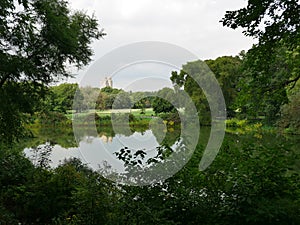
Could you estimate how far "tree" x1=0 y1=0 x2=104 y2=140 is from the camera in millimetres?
6414

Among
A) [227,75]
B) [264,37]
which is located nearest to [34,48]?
[264,37]

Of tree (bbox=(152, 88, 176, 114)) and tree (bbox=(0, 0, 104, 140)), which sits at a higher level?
tree (bbox=(0, 0, 104, 140))

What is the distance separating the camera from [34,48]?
279 inches

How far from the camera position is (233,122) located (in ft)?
87.0

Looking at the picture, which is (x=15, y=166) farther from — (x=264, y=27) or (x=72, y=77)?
(x=264, y=27)

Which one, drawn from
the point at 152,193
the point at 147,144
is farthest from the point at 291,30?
the point at 147,144

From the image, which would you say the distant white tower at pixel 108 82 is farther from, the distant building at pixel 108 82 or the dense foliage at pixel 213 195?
the dense foliage at pixel 213 195

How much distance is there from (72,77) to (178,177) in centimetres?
544

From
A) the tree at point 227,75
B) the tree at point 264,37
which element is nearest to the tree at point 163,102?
the tree at point 264,37

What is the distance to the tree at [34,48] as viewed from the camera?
6414 mm

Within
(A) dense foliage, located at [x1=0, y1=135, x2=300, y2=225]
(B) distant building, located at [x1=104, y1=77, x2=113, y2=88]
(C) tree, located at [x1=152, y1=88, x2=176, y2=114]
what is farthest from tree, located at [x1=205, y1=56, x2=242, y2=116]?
(A) dense foliage, located at [x1=0, y1=135, x2=300, y2=225]

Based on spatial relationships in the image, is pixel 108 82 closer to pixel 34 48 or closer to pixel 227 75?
pixel 34 48

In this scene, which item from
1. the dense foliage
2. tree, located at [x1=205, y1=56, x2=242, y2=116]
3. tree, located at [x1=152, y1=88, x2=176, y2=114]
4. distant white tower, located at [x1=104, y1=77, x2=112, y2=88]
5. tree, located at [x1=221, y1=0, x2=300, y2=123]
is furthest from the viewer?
tree, located at [x1=205, y1=56, x2=242, y2=116]

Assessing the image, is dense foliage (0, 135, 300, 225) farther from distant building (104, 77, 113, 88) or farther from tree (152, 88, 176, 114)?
tree (152, 88, 176, 114)
